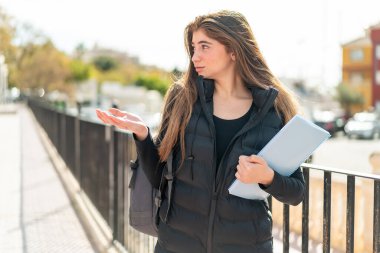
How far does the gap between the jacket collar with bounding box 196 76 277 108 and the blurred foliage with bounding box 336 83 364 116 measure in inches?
2377

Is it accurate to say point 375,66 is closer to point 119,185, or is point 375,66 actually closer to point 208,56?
point 119,185

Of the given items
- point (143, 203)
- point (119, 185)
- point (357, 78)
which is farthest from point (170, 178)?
point (357, 78)

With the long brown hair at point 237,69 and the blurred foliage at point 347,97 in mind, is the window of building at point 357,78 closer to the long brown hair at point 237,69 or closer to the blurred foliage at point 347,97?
the blurred foliage at point 347,97

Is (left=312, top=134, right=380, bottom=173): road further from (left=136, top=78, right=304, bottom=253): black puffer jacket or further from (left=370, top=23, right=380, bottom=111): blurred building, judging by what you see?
(left=370, top=23, right=380, bottom=111): blurred building

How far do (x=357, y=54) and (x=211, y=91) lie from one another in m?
67.7

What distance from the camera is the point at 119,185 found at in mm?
5629

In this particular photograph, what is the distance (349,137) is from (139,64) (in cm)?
12932

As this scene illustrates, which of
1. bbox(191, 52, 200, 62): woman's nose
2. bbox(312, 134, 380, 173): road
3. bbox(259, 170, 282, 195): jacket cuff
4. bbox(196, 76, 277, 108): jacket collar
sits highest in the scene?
bbox(191, 52, 200, 62): woman's nose

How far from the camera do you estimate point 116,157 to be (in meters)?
5.66

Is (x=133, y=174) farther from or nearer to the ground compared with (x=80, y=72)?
nearer to the ground

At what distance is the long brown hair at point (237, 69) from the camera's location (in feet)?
7.98

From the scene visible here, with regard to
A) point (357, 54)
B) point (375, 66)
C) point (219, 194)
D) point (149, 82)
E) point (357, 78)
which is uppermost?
point (357, 54)

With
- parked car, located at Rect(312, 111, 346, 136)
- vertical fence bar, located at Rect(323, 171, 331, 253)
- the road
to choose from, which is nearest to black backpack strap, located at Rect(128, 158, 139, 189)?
vertical fence bar, located at Rect(323, 171, 331, 253)

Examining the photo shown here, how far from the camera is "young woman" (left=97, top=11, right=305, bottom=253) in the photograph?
2.36 m
